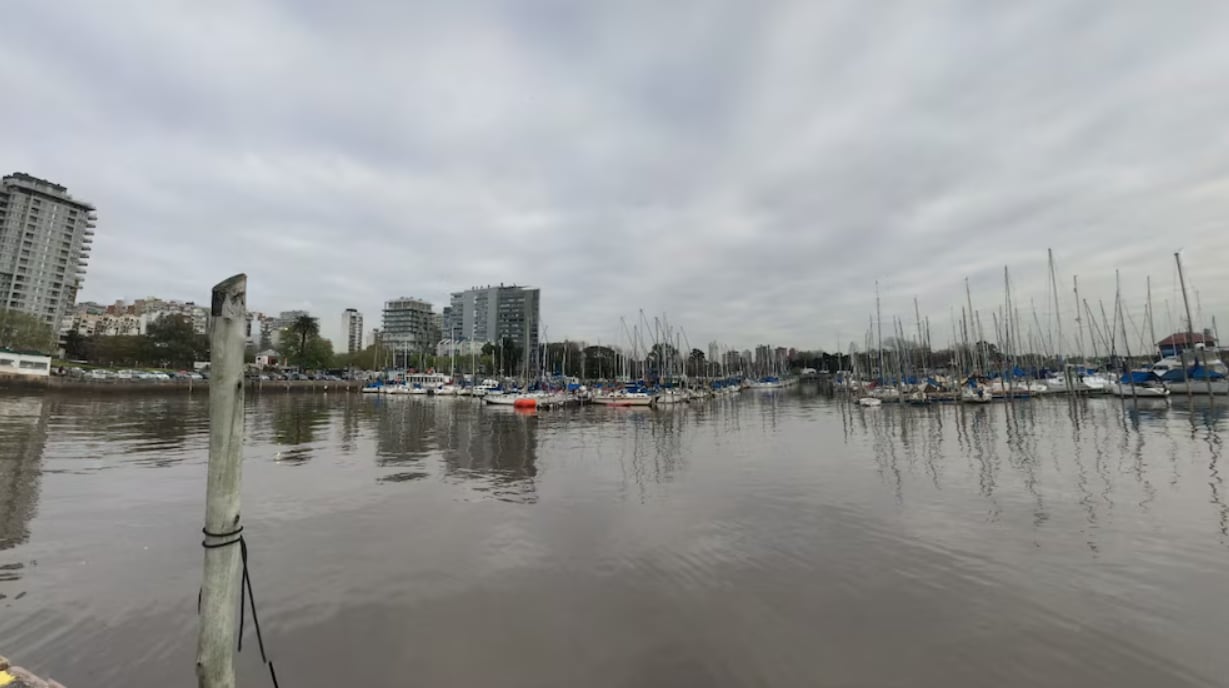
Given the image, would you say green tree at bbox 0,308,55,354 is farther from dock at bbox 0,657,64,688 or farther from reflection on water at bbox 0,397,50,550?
dock at bbox 0,657,64,688

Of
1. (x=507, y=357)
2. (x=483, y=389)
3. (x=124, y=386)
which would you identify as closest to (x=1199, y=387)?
(x=483, y=389)

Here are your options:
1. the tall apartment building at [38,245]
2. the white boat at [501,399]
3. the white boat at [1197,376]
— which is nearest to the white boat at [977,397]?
the white boat at [1197,376]

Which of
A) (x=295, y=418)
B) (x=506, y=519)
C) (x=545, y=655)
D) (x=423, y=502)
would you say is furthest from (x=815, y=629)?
(x=295, y=418)

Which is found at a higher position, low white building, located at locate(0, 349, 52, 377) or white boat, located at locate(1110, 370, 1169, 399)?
low white building, located at locate(0, 349, 52, 377)

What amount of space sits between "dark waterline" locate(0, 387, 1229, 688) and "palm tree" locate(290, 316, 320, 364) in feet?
362

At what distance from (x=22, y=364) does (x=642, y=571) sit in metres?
94.9

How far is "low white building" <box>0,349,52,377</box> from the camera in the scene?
64062mm

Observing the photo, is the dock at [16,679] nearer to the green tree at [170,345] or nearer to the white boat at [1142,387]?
the white boat at [1142,387]

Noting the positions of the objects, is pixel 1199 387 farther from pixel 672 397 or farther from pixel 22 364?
pixel 22 364

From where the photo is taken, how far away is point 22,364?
66.8m

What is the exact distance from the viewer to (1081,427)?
3350 centimetres

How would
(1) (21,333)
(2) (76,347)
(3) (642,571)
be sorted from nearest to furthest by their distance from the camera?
1. (3) (642,571)
2. (1) (21,333)
3. (2) (76,347)

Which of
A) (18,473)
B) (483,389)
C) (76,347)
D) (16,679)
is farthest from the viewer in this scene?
(76,347)

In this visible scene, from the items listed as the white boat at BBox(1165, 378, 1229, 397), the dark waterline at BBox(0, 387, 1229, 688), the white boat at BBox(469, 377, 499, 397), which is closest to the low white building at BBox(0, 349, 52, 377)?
the white boat at BBox(469, 377, 499, 397)
